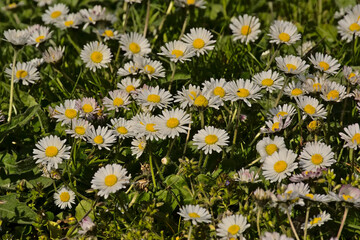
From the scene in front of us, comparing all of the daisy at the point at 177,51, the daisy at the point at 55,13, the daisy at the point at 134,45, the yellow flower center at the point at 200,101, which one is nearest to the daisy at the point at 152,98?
the yellow flower center at the point at 200,101

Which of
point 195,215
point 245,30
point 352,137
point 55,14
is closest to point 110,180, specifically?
point 195,215

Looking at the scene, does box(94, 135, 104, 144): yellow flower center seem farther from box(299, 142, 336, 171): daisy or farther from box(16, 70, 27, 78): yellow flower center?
box(299, 142, 336, 171): daisy

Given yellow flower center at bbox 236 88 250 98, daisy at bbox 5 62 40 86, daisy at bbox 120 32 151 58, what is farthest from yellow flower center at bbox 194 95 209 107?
daisy at bbox 5 62 40 86

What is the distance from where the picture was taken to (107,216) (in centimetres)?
284

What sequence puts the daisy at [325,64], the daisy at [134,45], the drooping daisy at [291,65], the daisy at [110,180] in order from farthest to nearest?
the daisy at [134,45] → the daisy at [325,64] → the drooping daisy at [291,65] → the daisy at [110,180]

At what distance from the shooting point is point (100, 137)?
9.71ft

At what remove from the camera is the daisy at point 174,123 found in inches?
112

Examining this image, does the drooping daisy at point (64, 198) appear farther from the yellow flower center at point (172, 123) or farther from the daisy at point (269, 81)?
the daisy at point (269, 81)

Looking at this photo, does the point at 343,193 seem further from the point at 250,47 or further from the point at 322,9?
the point at 322,9

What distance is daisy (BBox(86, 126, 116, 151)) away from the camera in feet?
9.62

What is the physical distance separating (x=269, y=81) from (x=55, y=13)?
1.98m

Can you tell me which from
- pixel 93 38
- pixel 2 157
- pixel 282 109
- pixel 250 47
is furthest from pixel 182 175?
pixel 93 38

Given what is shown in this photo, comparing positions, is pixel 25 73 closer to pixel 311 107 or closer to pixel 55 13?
pixel 55 13

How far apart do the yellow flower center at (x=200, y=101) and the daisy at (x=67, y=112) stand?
0.74 meters
